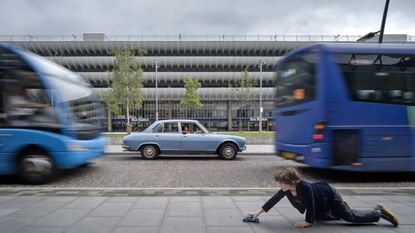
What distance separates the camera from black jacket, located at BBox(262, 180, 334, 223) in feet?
13.4

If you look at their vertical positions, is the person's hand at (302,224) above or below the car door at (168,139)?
below

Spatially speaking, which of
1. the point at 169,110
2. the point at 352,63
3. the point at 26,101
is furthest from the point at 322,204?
the point at 169,110

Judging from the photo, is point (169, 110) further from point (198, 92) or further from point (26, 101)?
point (26, 101)

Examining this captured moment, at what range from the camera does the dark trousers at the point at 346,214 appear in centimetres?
422

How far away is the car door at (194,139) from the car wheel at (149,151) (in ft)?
4.15

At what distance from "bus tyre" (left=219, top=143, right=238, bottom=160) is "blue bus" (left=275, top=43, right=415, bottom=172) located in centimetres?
477

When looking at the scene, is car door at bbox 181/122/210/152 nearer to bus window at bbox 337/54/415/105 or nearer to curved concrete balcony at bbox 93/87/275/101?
bus window at bbox 337/54/415/105

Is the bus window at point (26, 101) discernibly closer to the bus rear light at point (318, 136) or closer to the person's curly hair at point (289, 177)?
the person's curly hair at point (289, 177)

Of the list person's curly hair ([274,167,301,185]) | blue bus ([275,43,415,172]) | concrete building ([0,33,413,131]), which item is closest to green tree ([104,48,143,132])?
concrete building ([0,33,413,131])

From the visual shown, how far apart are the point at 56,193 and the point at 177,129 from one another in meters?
6.60

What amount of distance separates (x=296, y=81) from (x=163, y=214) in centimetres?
578

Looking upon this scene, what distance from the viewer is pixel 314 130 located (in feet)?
25.7

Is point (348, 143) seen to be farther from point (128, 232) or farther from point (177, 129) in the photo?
point (177, 129)

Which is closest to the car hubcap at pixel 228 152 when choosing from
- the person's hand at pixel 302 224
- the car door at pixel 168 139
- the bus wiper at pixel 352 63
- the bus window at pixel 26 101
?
the car door at pixel 168 139
